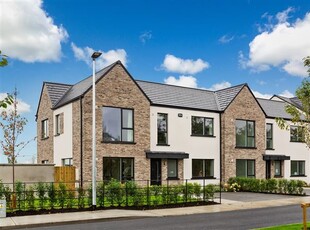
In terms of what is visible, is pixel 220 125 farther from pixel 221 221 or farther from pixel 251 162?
pixel 221 221

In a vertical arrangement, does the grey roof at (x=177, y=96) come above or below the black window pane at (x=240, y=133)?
above

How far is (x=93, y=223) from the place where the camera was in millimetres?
14641

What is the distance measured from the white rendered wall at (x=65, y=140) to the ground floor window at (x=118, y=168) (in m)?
2.79

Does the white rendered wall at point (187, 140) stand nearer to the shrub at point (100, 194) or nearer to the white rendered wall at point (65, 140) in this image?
the white rendered wall at point (65, 140)

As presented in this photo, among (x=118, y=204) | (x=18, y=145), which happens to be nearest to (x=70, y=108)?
(x=18, y=145)

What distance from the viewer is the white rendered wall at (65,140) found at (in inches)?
1032

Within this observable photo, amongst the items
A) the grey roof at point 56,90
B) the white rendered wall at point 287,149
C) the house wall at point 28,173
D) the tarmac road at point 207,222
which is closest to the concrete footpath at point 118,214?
the tarmac road at point 207,222

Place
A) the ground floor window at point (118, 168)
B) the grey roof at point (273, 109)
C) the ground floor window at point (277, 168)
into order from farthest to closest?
the grey roof at point (273, 109) → the ground floor window at point (277, 168) → the ground floor window at point (118, 168)

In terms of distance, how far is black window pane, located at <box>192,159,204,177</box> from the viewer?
29.3 metres

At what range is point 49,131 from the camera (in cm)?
2983

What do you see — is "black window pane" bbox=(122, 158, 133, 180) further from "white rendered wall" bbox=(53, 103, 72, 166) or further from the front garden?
the front garden

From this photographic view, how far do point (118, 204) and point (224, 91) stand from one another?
17314mm

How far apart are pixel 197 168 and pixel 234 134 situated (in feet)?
13.7

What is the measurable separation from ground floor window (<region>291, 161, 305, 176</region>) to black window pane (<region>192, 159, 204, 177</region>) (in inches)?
A: 424
